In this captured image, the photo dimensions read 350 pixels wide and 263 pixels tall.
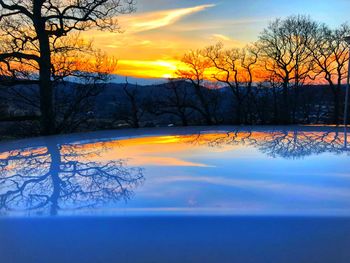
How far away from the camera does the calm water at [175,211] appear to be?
0.98 meters

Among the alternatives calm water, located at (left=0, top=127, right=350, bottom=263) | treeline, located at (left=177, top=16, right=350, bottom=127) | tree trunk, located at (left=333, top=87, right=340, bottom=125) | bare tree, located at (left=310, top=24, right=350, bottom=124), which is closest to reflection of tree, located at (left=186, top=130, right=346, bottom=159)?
calm water, located at (left=0, top=127, right=350, bottom=263)

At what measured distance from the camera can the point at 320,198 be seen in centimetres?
128

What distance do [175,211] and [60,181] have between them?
662 millimetres

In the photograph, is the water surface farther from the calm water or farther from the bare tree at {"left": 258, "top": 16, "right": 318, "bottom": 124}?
the bare tree at {"left": 258, "top": 16, "right": 318, "bottom": 124}

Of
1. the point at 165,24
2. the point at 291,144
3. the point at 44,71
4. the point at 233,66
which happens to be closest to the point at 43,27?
the point at 44,71

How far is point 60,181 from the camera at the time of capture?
158cm

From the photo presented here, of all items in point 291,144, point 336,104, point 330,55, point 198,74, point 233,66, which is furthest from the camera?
point 330,55

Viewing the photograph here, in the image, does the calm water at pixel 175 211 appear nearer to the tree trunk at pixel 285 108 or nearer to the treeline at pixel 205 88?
the treeline at pixel 205 88

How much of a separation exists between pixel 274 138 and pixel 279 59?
57.6 ft

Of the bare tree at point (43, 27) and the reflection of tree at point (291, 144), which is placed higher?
the bare tree at point (43, 27)

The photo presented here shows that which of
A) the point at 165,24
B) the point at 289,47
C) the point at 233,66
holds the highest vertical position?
the point at 289,47

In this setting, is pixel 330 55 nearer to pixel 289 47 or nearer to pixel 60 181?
pixel 289 47

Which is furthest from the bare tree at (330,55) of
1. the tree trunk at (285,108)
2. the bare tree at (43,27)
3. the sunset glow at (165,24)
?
the bare tree at (43,27)

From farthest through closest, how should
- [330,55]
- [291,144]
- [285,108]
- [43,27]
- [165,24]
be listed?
[330,55] → [285,108] → [165,24] → [43,27] → [291,144]
